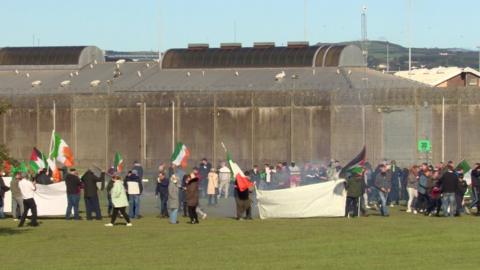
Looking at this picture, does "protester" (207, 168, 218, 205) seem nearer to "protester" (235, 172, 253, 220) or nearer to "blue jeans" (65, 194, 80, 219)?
"blue jeans" (65, 194, 80, 219)

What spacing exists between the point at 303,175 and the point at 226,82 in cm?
2678

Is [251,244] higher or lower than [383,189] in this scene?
lower

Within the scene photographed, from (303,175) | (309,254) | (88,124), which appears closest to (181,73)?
(88,124)

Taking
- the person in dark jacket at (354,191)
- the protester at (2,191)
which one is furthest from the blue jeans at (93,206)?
the person in dark jacket at (354,191)

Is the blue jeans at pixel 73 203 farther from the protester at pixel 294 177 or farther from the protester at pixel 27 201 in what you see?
the protester at pixel 294 177

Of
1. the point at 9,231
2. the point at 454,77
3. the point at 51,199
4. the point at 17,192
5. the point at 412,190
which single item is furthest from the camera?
the point at 454,77

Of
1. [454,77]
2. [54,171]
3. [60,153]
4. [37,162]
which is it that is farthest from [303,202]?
[454,77]

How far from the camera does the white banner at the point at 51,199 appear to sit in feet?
146

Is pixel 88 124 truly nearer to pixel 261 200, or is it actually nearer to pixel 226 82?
pixel 226 82

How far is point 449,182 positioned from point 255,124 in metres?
36.3

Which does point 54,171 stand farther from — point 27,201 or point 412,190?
point 412,190

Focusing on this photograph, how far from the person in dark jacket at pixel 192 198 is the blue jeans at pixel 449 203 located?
711 cm

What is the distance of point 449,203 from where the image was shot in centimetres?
4212

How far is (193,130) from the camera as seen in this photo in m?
78.4
